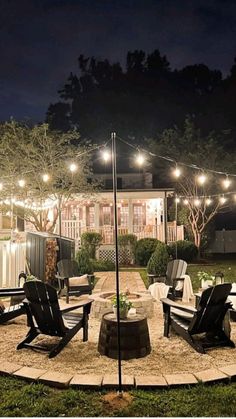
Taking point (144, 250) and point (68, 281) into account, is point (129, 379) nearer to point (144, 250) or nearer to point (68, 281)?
point (68, 281)

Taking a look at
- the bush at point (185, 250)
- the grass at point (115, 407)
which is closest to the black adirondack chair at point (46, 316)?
the grass at point (115, 407)

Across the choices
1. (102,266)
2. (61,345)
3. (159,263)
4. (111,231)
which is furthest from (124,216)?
(61,345)

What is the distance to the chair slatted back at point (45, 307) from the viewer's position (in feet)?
15.5

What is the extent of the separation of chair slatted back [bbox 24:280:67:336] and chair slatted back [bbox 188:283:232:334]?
1.73 m

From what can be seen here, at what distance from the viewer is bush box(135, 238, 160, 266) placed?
1483 centimetres

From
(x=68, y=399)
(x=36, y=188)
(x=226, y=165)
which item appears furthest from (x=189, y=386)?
(x=226, y=165)

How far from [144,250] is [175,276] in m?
6.71

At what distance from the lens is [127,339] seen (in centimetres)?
454

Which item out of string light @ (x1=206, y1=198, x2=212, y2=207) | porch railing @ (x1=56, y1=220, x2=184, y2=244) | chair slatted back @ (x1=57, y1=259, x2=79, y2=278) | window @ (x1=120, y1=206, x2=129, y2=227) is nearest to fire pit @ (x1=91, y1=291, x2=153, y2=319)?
chair slatted back @ (x1=57, y1=259, x2=79, y2=278)

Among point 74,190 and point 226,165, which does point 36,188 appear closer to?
point 74,190

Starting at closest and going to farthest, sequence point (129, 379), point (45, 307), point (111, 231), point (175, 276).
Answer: point (129, 379), point (45, 307), point (175, 276), point (111, 231)

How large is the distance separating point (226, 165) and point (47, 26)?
34.5ft

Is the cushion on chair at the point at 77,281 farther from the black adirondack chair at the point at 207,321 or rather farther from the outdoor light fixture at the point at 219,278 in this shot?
the black adirondack chair at the point at 207,321

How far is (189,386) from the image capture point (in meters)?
3.65
